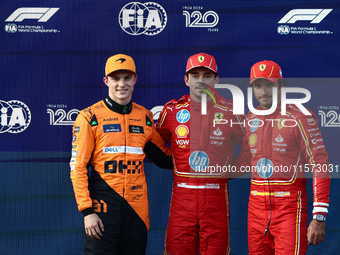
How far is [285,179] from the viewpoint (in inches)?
80.7

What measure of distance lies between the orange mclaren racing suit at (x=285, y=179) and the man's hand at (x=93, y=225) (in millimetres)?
926

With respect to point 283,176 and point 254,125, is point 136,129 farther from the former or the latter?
point 283,176

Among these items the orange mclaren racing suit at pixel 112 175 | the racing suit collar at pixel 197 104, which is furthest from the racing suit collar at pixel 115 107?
the racing suit collar at pixel 197 104

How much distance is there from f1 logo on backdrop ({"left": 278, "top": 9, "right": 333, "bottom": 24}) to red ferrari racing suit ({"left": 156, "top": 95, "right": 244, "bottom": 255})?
115 centimetres

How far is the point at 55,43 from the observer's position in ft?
9.67

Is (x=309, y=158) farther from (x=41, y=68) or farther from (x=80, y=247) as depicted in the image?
(x=41, y=68)

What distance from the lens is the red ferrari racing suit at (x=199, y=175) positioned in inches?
84.8

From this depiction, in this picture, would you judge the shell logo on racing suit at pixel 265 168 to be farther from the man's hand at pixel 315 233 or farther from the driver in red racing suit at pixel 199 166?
the man's hand at pixel 315 233

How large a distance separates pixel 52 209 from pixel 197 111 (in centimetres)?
159

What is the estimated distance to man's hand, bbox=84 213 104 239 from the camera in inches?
77.0

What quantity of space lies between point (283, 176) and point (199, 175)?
518 mm

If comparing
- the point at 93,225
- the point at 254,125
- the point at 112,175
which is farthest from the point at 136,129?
the point at 254,125

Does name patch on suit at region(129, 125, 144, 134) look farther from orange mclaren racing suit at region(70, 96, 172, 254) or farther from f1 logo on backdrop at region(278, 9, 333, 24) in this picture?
f1 logo on backdrop at region(278, 9, 333, 24)

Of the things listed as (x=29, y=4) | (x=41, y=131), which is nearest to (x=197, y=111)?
(x=41, y=131)
